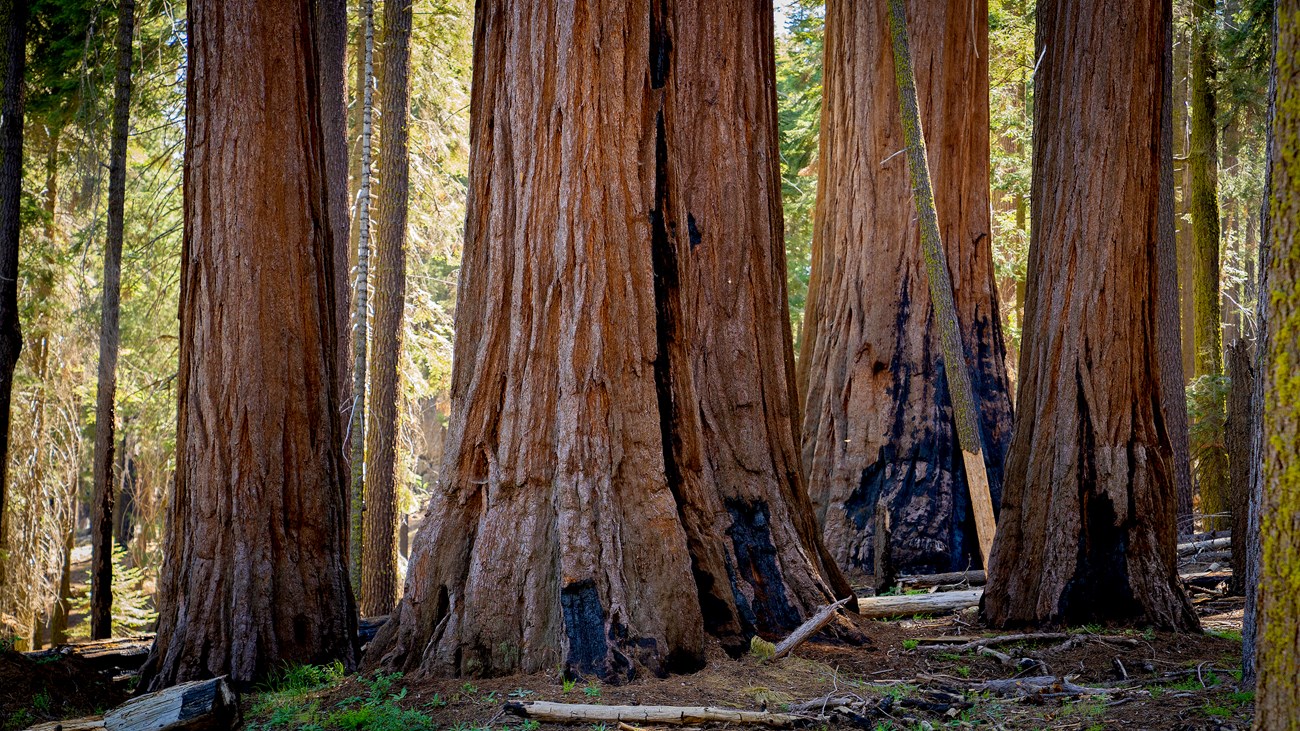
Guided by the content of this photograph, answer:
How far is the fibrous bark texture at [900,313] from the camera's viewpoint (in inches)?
388

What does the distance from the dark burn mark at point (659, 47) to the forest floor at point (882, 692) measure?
11.3ft

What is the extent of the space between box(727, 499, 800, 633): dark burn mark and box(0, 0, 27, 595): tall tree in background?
6.29 metres

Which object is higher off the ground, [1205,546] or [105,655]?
[1205,546]

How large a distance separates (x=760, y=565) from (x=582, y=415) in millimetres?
1601

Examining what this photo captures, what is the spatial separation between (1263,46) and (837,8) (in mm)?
5998

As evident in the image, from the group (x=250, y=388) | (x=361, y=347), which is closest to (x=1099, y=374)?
(x=250, y=388)

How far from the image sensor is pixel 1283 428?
10.1 ft

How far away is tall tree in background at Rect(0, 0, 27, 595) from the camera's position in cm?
826

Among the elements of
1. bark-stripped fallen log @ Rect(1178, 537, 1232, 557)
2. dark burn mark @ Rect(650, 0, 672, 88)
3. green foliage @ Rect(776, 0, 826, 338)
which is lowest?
bark-stripped fallen log @ Rect(1178, 537, 1232, 557)

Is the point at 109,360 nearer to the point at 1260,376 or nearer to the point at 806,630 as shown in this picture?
the point at 806,630

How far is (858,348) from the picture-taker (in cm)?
1030

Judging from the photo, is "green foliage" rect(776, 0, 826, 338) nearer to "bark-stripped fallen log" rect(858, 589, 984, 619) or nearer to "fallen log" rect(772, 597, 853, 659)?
"bark-stripped fallen log" rect(858, 589, 984, 619)

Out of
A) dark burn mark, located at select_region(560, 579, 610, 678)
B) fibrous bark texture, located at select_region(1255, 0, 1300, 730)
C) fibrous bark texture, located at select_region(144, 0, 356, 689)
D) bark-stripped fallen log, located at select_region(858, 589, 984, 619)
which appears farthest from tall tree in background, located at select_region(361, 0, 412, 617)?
fibrous bark texture, located at select_region(1255, 0, 1300, 730)

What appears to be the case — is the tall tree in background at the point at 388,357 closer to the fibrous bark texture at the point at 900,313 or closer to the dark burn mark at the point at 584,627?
the fibrous bark texture at the point at 900,313
